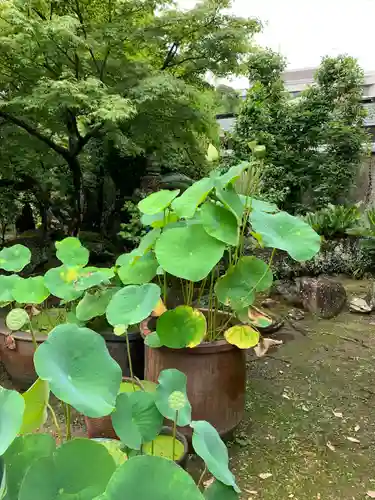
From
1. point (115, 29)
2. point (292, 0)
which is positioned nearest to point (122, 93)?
point (115, 29)

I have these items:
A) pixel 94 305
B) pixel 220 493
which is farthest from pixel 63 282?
pixel 220 493

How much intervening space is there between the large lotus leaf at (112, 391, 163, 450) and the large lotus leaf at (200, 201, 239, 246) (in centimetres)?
60

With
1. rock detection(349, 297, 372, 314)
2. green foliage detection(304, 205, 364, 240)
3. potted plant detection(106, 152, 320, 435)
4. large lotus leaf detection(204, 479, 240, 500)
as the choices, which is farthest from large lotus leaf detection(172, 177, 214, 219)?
green foliage detection(304, 205, 364, 240)

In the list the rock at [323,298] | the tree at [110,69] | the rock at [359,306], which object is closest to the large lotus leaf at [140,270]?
the tree at [110,69]

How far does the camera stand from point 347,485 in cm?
162

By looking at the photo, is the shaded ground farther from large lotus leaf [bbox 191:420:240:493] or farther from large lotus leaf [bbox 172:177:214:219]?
large lotus leaf [bbox 172:177:214:219]

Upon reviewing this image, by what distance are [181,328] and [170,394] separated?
1.85 ft

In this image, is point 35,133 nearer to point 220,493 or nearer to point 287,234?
point 287,234

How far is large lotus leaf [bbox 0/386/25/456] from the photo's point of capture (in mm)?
604

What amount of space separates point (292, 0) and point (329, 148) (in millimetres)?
2634

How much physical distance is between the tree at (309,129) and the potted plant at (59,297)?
14.9ft

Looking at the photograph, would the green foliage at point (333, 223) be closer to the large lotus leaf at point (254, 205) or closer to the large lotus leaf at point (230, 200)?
the large lotus leaf at point (254, 205)

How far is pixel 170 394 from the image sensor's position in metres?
0.99

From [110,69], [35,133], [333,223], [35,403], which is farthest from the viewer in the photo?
[333,223]
